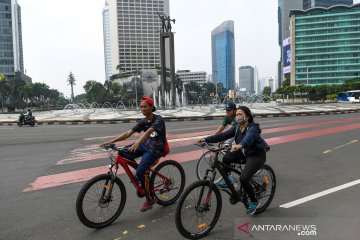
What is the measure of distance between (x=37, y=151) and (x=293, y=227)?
937 cm

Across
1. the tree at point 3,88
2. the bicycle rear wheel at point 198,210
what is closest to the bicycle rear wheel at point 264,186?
the bicycle rear wheel at point 198,210

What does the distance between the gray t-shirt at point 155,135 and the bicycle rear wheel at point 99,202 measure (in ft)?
2.35

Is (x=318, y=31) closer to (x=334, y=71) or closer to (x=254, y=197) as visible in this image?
(x=334, y=71)

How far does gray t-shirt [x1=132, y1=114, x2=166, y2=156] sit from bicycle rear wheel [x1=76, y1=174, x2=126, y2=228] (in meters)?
0.72

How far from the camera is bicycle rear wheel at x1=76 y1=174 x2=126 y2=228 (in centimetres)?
418

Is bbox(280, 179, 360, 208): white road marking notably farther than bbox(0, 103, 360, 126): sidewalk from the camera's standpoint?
No

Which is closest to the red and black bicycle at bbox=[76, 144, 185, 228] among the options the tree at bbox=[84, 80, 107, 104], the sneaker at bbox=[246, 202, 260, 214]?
the sneaker at bbox=[246, 202, 260, 214]

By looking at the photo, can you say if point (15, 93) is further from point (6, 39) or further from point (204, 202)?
point (204, 202)

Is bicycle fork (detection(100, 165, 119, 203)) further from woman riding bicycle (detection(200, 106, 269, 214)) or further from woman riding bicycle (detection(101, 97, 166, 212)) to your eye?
woman riding bicycle (detection(200, 106, 269, 214))

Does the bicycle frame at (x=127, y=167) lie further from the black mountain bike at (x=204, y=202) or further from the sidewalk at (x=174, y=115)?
the sidewalk at (x=174, y=115)

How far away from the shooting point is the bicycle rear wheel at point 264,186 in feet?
15.5

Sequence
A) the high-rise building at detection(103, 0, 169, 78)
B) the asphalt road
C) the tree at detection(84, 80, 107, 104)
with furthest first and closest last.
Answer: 1. the high-rise building at detection(103, 0, 169, 78)
2. the tree at detection(84, 80, 107, 104)
3. the asphalt road

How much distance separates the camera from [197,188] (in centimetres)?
391

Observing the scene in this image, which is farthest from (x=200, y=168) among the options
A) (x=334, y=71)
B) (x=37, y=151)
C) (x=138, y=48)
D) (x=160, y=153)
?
(x=138, y=48)
